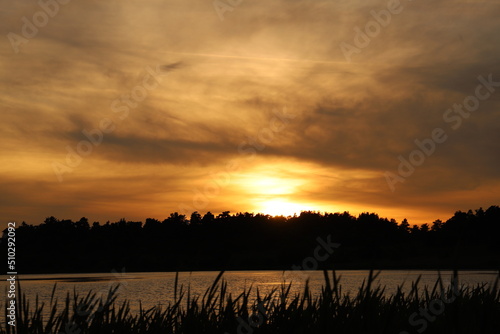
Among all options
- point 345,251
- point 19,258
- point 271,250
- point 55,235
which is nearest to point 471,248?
point 345,251

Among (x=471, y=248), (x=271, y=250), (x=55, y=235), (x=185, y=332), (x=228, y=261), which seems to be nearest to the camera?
(x=228, y=261)

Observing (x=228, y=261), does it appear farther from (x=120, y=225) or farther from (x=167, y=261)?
(x=167, y=261)

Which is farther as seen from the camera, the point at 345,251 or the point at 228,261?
the point at 345,251

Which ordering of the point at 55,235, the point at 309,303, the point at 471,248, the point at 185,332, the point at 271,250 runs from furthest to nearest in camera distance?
the point at 271,250 < the point at 471,248 < the point at 55,235 < the point at 309,303 < the point at 185,332

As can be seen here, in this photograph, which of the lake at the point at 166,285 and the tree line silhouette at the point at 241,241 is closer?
the lake at the point at 166,285

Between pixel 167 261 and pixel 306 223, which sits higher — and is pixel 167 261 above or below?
below

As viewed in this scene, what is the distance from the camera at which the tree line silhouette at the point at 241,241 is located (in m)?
113

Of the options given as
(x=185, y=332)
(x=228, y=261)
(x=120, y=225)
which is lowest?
(x=185, y=332)

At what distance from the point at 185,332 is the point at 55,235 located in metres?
113

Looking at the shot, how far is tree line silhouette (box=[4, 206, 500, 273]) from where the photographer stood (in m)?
113

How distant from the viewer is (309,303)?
8.75 metres

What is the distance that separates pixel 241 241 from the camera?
132250 mm

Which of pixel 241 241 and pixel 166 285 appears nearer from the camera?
pixel 166 285

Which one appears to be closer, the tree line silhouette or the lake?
the lake
